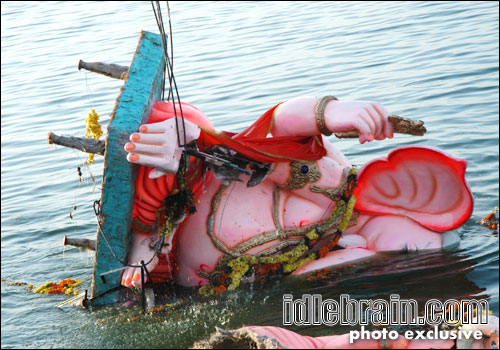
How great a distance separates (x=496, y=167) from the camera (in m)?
6.25

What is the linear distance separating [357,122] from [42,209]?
4.05 m

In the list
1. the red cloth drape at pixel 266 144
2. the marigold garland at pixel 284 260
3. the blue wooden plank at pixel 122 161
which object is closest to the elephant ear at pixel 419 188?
the marigold garland at pixel 284 260

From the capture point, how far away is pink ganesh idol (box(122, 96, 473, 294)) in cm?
425

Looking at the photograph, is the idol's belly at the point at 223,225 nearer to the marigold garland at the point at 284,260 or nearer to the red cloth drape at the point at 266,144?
the marigold garland at the point at 284,260

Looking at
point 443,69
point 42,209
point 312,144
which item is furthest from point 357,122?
point 443,69

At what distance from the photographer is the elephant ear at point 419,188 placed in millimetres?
4840

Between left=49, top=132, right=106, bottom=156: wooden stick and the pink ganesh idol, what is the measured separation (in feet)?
0.92

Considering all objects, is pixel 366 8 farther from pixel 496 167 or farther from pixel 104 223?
pixel 104 223

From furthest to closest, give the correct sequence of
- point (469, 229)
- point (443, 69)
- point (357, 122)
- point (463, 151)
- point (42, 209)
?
point (443, 69) < point (42, 209) < point (463, 151) < point (469, 229) < point (357, 122)

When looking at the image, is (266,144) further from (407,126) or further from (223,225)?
(407,126)

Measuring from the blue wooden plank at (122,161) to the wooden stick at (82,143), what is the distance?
0.35 ft

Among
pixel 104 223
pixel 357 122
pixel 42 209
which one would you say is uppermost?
pixel 357 122

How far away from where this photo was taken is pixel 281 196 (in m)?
4.70

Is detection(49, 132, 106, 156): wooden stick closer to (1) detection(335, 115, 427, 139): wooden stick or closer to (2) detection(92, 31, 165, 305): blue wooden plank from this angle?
(2) detection(92, 31, 165, 305): blue wooden plank
